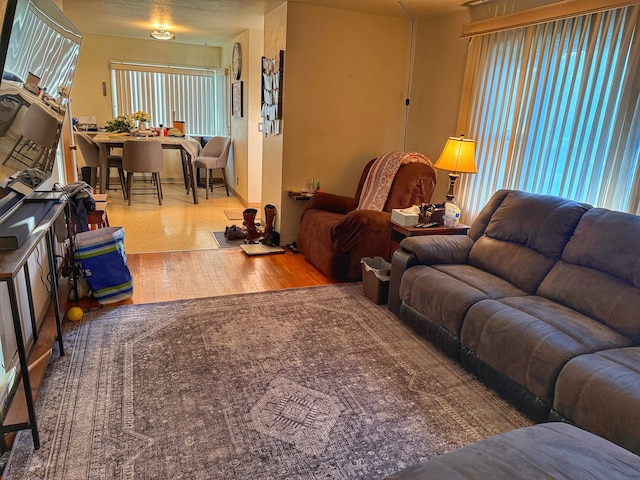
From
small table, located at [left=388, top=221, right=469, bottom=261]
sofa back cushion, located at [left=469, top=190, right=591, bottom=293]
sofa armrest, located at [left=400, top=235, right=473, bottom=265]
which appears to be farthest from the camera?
small table, located at [left=388, top=221, right=469, bottom=261]

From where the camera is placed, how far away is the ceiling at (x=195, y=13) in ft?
13.3

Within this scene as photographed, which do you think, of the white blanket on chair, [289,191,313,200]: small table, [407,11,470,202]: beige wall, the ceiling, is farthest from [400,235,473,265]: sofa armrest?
the ceiling

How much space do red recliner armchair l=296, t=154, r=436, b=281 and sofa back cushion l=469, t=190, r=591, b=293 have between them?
81 cm

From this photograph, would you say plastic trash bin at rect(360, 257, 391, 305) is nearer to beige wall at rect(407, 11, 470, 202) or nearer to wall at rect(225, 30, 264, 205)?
beige wall at rect(407, 11, 470, 202)

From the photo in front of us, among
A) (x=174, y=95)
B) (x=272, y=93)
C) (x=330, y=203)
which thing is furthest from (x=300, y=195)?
(x=174, y=95)

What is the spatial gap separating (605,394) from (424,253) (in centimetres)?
141

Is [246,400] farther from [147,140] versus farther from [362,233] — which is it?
[147,140]

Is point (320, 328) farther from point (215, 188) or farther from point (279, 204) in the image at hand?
point (215, 188)

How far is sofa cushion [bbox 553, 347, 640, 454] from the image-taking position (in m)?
1.59

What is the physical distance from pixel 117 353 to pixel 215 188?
5571 mm

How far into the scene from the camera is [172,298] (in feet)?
10.7

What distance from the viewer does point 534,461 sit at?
1224 millimetres

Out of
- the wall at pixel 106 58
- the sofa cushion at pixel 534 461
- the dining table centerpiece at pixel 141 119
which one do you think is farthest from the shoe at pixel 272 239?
the wall at pixel 106 58

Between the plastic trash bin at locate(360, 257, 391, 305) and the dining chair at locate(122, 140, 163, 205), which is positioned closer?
the plastic trash bin at locate(360, 257, 391, 305)
